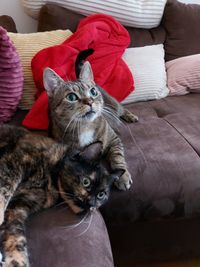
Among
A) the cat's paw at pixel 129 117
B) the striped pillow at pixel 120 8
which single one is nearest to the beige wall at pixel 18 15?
the striped pillow at pixel 120 8

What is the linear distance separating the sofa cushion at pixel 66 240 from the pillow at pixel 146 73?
93 centimetres

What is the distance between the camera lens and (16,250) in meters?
1.03

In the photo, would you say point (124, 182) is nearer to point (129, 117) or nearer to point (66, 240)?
point (66, 240)

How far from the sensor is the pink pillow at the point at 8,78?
160cm

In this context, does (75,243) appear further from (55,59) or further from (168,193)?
(55,59)

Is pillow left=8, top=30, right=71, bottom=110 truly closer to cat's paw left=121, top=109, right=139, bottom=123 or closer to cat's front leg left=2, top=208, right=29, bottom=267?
cat's paw left=121, top=109, right=139, bottom=123

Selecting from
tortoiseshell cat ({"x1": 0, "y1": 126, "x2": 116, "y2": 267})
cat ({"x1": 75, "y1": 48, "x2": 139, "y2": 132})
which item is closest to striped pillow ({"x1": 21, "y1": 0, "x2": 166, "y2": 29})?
cat ({"x1": 75, "y1": 48, "x2": 139, "y2": 132})

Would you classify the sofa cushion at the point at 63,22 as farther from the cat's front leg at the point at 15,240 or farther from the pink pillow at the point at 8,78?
the cat's front leg at the point at 15,240

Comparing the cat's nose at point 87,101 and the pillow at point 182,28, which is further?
the pillow at point 182,28

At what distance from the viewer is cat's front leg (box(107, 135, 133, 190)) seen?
130cm

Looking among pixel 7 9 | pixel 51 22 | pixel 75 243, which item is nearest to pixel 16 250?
pixel 75 243

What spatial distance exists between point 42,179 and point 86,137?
32 centimetres

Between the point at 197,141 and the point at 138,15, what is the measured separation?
88cm

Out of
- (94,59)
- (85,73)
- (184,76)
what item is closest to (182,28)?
(184,76)
